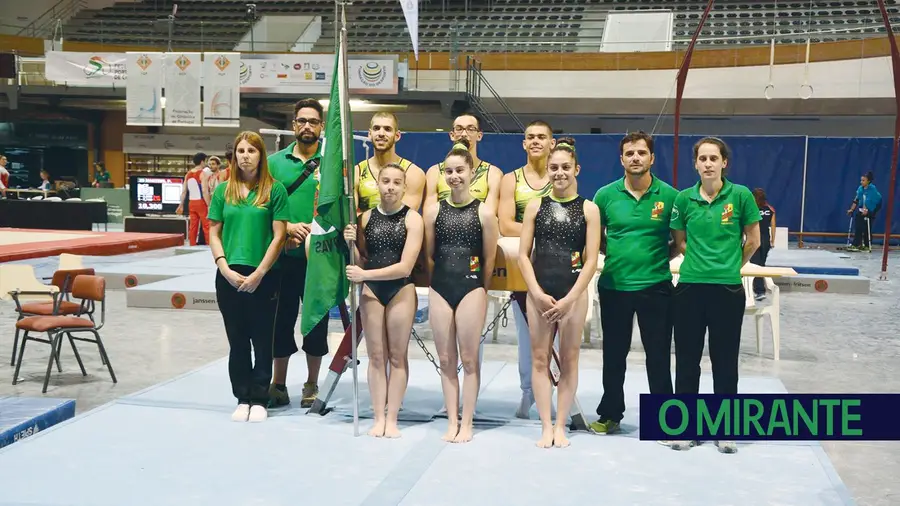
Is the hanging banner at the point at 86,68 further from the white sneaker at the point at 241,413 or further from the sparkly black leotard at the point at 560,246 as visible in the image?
the sparkly black leotard at the point at 560,246

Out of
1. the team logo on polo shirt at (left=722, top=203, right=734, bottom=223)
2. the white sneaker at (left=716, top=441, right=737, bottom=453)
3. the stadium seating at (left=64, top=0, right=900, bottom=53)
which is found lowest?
the white sneaker at (left=716, top=441, right=737, bottom=453)

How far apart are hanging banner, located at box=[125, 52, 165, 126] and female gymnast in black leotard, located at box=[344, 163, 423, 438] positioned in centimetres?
1327

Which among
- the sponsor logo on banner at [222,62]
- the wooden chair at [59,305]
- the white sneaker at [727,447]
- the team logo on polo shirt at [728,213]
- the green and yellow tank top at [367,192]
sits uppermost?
the sponsor logo on banner at [222,62]

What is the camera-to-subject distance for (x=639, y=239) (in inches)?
163

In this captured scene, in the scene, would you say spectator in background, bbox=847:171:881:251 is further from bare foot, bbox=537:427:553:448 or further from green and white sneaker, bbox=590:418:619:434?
bare foot, bbox=537:427:553:448

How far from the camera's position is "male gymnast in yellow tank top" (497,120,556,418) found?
450cm

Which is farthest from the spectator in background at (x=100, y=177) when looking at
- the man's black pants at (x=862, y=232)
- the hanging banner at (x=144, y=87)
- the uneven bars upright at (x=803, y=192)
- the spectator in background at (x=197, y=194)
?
the man's black pants at (x=862, y=232)

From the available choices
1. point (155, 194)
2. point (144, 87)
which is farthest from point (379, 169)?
point (155, 194)

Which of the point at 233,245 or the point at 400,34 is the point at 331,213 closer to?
the point at 233,245

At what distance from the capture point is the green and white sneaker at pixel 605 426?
4.35m

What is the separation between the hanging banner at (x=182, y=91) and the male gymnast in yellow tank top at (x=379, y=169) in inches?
485

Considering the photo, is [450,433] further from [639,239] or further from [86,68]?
[86,68]

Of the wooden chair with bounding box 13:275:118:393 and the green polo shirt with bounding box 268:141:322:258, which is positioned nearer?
the green polo shirt with bounding box 268:141:322:258

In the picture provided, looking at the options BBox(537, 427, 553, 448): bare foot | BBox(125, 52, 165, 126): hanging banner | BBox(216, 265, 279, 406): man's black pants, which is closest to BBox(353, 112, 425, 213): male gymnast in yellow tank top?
BBox(216, 265, 279, 406): man's black pants
